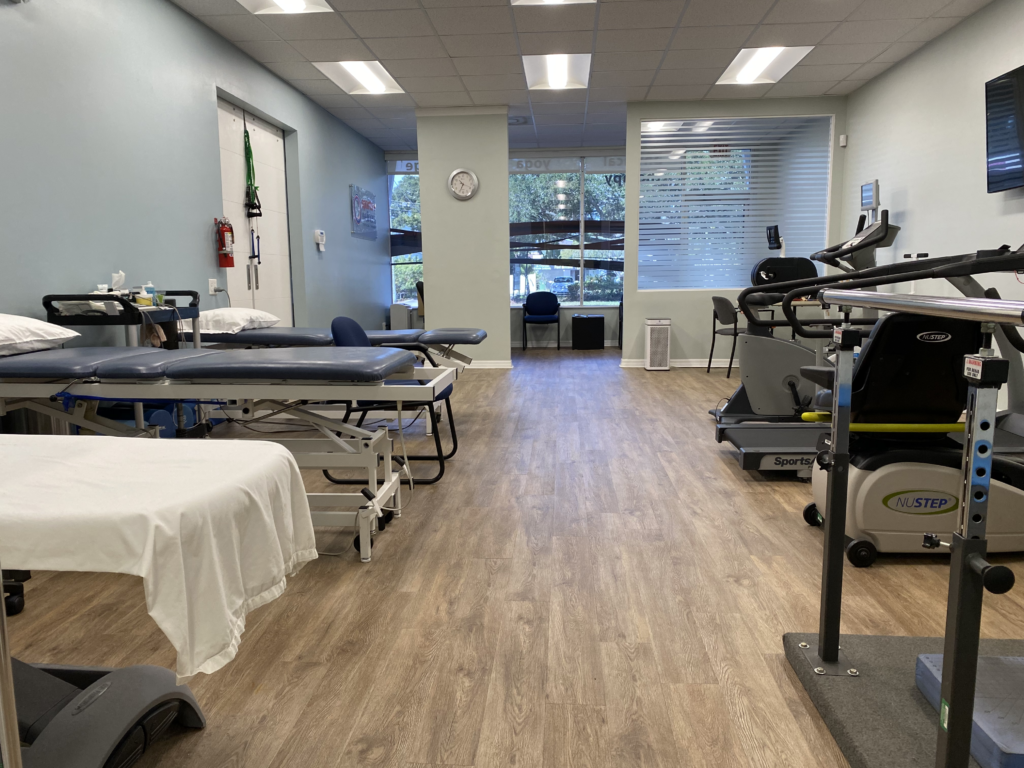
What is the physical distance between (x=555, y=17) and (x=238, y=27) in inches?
86.7

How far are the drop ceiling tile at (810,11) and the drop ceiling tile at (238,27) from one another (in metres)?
3.50

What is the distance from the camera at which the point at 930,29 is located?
497 cm

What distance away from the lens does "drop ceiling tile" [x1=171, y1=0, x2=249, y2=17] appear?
438 cm

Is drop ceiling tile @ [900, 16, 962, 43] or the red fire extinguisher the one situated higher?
drop ceiling tile @ [900, 16, 962, 43]

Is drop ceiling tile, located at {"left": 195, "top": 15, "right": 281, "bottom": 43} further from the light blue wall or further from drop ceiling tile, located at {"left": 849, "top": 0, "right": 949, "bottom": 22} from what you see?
drop ceiling tile, located at {"left": 849, "top": 0, "right": 949, "bottom": 22}

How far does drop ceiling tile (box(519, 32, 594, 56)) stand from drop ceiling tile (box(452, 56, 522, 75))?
22 cm

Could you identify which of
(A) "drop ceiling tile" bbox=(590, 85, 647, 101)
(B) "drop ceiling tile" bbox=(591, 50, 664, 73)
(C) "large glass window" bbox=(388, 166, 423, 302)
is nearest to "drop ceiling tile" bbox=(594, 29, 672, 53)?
(B) "drop ceiling tile" bbox=(591, 50, 664, 73)

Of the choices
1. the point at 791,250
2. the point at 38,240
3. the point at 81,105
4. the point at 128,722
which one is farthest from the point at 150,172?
the point at 791,250

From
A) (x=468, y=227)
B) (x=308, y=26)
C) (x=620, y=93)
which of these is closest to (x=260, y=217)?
(x=308, y=26)

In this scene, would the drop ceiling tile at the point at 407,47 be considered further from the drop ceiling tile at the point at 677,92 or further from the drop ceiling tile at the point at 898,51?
the drop ceiling tile at the point at 898,51

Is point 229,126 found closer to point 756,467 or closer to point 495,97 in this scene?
point 495,97

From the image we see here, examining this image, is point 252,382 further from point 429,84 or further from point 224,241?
point 429,84

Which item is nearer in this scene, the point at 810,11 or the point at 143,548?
the point at 143,548

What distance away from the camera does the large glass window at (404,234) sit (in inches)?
394
